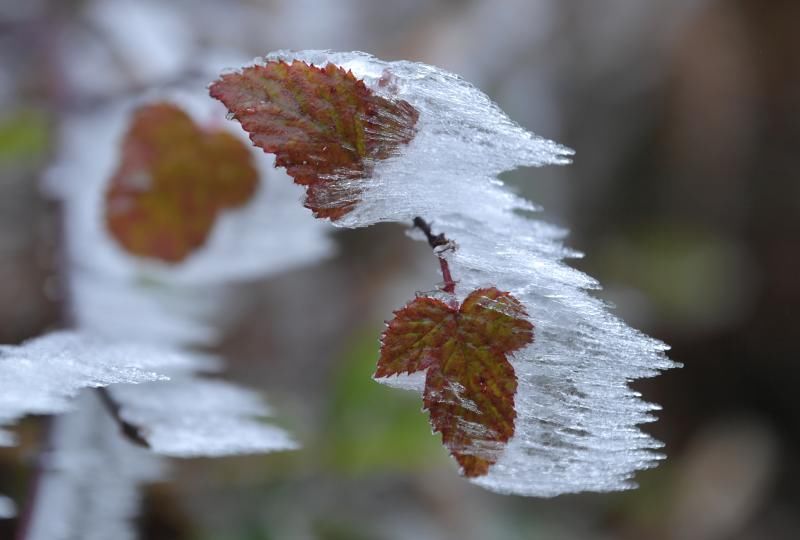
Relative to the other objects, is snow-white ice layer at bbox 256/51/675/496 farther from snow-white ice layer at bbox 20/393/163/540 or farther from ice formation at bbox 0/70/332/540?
snow-white ice layer at bbox 20/393/163/540

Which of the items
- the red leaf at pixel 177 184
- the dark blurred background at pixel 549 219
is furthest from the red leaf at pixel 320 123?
the dark blurred background at pixel 549 219

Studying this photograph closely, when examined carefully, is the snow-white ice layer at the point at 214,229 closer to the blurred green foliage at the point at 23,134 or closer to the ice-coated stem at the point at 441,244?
the blurred green foliage at the point at 23,134

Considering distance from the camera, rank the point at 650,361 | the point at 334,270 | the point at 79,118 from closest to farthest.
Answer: the point at 650,361, the point at 79,118, the point at 334,270

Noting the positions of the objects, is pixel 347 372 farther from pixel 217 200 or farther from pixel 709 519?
pixel 709 519

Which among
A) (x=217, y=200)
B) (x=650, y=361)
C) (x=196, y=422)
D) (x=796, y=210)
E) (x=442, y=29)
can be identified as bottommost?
(x=196, y=422)

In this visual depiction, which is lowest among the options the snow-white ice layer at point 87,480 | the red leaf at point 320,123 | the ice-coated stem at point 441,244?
the snow-white ice layer at point 87,480

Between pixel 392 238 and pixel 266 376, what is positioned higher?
pixel 392 238

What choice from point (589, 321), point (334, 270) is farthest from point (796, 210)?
point (589, 321)
